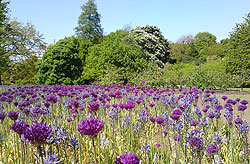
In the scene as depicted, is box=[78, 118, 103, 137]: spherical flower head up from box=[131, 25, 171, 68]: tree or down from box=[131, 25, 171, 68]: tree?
down

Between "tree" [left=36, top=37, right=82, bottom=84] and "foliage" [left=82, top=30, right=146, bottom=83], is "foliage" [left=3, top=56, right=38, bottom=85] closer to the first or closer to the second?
"tree" [left=36, top=37, right=82, bottom=84]

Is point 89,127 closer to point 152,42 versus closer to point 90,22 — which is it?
point 152,42

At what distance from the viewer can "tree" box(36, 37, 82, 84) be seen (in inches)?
848

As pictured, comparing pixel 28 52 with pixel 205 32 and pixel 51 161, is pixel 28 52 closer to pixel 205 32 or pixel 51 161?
pixel 51 161

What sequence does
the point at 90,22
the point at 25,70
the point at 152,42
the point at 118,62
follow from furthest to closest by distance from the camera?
1. the point at 90,22
2. the point at 152,42
3. the point at 25,70
4. the point at 118,62

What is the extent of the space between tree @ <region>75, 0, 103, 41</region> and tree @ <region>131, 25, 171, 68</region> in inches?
435

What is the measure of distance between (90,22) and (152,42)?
1416 cm

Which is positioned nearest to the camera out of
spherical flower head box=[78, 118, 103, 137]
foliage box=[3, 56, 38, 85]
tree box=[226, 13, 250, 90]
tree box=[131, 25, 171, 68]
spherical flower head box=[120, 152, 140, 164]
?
spherical flower head box=[120, 152, 140, 164]

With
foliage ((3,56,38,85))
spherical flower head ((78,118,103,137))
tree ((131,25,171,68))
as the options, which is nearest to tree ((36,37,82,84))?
foliage ((3,56,38,85))

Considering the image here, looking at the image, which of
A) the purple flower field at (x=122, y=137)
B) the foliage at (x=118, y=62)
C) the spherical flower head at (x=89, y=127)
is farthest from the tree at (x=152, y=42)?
the spherical flower head at (x=89, y=127)

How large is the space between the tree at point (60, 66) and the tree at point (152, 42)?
29.9ft

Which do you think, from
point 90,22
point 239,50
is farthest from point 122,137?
point 90,22

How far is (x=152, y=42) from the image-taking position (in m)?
30.3

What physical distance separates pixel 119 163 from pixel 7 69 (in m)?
28.2
